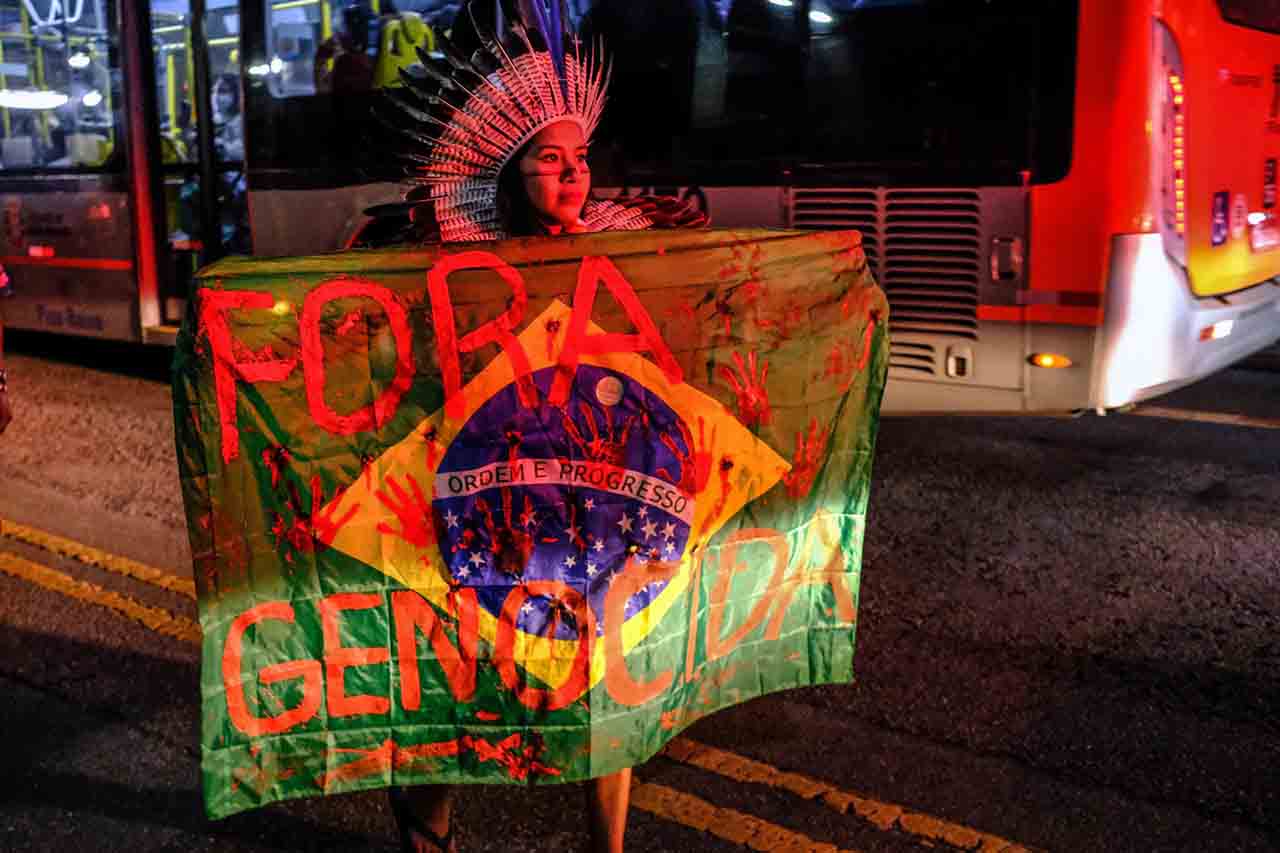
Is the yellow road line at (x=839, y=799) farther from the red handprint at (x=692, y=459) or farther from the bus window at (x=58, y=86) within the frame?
the bus window at (x=58, y=86)

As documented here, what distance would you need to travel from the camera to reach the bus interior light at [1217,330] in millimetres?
7129

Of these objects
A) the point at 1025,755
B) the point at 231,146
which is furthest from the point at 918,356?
the point at 231,146

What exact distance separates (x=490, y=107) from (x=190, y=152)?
7.66m

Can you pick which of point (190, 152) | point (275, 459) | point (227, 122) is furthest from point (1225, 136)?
point (190, 152)

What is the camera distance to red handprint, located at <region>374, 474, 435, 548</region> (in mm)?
2719

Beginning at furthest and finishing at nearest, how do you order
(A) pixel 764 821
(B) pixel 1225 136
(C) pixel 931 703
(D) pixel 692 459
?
1. (B) pixel 1225 136
2. (C) pixel 931 703
3. (A) pixel 764 821
4. (D) pixel 692 459

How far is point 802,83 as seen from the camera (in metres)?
7.34

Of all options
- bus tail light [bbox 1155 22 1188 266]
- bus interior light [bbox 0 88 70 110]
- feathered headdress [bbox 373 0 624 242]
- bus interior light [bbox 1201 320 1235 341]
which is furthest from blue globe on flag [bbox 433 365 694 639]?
bus interior light [bbox 0 88 70 110]

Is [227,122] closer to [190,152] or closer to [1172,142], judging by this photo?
[190,152]

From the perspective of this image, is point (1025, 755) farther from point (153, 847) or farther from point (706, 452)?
point (153, 847)

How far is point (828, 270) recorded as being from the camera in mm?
3055

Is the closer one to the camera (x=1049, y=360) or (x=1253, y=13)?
(x=1049, y=360)

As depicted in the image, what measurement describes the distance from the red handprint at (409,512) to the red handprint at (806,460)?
2.51 ft

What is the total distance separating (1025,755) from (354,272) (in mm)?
2435
